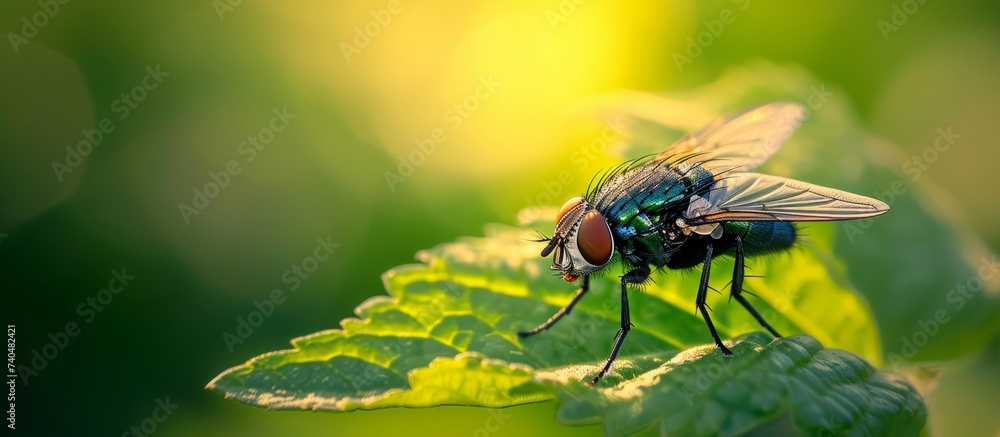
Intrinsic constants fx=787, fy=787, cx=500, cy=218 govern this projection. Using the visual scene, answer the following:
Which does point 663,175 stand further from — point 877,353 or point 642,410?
point 642,410

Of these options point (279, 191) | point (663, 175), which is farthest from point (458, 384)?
point (279, 191)

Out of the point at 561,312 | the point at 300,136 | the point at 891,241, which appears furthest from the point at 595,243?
the point at 300,136

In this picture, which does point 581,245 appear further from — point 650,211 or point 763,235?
point 763,235

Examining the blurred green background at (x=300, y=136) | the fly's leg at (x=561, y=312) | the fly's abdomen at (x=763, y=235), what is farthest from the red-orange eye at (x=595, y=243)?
the blurred green background at (x=300, y=136)

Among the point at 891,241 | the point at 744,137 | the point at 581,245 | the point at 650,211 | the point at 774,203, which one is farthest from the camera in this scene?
the point at 744,137

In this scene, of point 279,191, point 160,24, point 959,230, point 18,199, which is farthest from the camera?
point 160,24

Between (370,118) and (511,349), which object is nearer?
(511,349)
